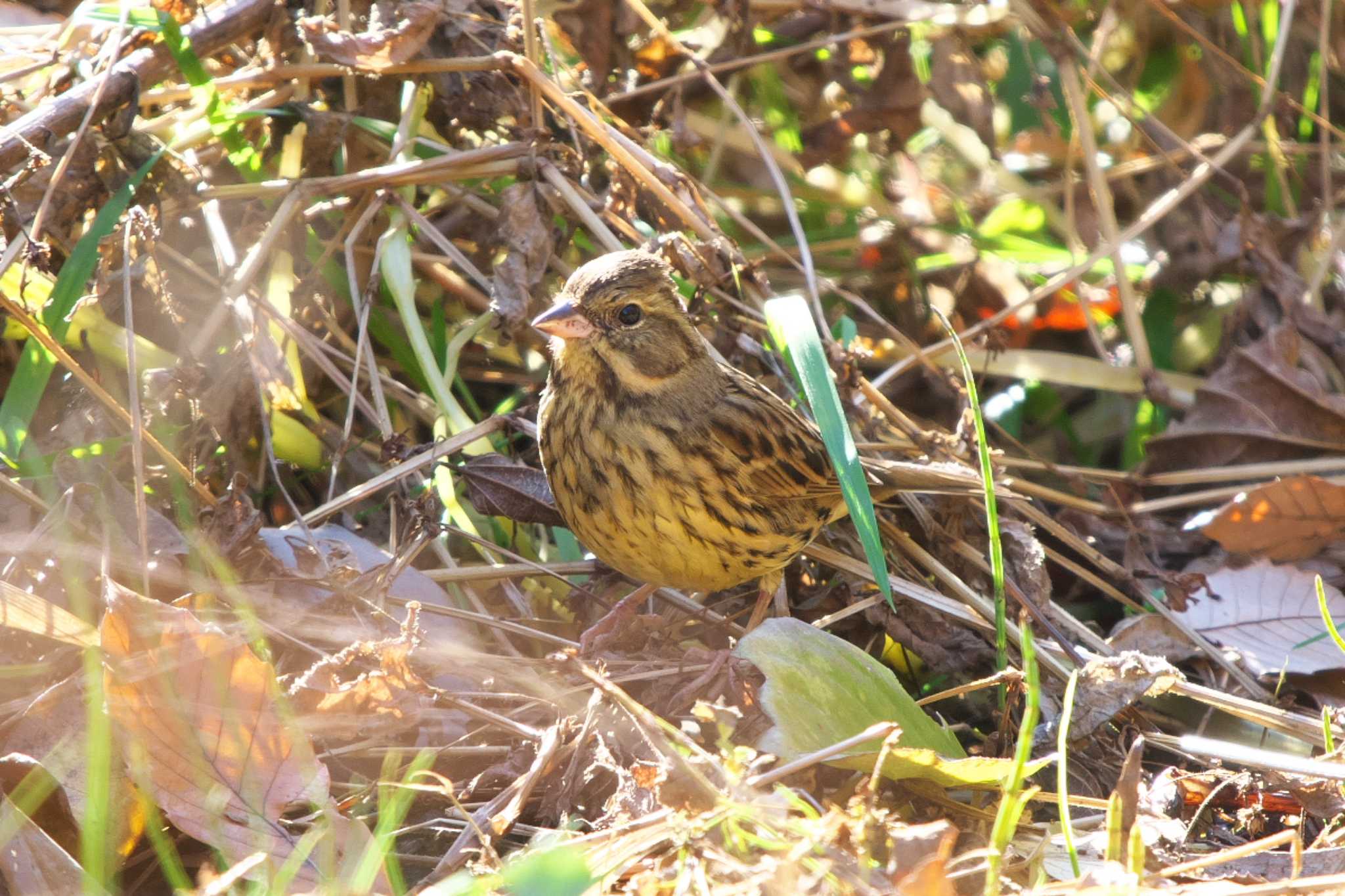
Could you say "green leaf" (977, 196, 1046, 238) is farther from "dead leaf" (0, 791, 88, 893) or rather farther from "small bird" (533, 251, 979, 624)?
"dead leaf" (0, 791, 88, 893)

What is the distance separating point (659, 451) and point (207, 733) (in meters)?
1.22

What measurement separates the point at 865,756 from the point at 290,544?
52.6 inches

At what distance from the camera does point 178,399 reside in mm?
3164

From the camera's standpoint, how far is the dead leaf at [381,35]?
3.24m

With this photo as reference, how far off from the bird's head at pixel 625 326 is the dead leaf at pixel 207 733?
3.45 ft

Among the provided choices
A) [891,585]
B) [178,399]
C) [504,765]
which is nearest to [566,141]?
[178,399]

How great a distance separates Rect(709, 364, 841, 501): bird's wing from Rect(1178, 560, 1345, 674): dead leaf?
0.97 m

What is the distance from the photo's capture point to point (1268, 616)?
137 inches

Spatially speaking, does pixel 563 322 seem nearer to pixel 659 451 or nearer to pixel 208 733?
pixel 659 451

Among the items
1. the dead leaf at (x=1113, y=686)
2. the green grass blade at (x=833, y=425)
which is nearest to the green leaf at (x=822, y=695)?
the green grass blade at (x=833, y=425)

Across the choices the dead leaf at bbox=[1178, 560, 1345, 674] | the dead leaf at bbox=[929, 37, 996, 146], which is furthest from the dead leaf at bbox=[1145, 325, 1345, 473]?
the dead leaf at bbox=[929, 37, 996, 146]

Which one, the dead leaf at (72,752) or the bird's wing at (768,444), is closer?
the dead leaf at (72,752)

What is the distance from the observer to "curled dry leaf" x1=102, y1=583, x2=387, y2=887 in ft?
7.46

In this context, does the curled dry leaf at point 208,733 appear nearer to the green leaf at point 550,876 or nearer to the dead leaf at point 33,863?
the dead leaf at point 33,863
